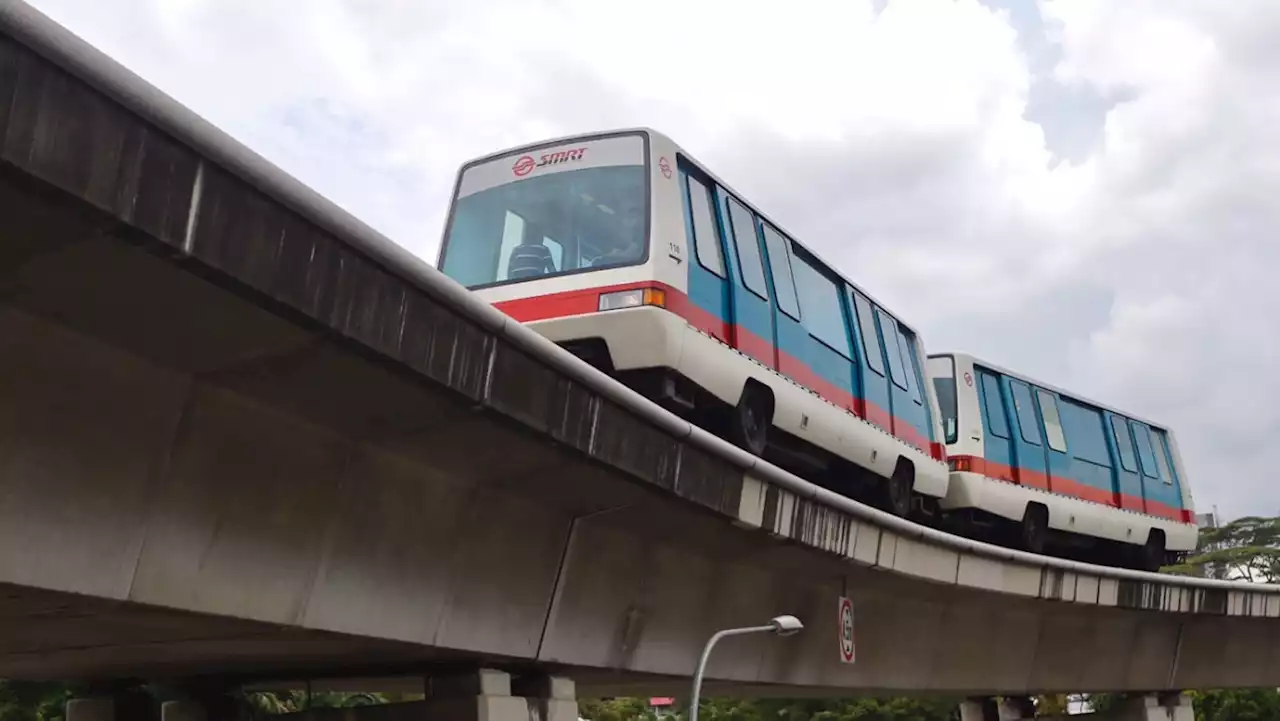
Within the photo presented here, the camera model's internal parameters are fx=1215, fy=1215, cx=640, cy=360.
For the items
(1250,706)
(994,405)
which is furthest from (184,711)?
(1250,706)

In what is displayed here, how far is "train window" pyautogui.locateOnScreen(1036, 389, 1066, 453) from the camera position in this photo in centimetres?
1788

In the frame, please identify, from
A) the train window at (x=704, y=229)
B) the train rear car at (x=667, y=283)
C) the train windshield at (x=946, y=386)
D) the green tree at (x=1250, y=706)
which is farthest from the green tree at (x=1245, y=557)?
the train window at (x=704, y=229)

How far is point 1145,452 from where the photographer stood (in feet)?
67.3

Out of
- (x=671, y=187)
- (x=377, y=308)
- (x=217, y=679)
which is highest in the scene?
(x=671, y=187)

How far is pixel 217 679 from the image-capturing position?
37.5 ft

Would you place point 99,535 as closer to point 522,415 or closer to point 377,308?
point 377,308

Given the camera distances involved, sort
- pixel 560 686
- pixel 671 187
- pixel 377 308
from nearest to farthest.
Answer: pixel 377 308 → pixel 560 686 → pixel 671 187

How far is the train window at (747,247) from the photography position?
1082 centimetres

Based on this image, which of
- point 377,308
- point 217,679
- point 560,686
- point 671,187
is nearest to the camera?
point 377,308

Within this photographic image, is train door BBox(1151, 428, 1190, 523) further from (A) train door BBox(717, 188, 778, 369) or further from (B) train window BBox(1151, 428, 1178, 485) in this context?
(A) train door BBox(717, 188, 778, 369)

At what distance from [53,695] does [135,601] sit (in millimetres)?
18917

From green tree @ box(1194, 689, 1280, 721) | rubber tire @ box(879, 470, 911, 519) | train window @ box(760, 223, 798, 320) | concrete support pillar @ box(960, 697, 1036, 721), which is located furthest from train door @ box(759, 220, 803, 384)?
green tree @ box(1194, 689, 1280, 721)

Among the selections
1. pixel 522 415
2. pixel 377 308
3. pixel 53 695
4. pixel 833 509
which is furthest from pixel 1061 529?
pixel 53 695

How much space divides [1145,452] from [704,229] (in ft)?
43.4
